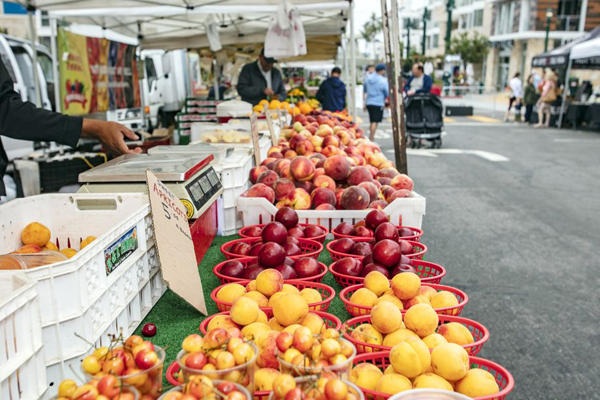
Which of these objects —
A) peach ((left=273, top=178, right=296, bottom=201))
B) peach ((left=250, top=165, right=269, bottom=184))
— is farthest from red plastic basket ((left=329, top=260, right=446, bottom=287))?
peach ((left=250, top=165, right=269, bottom=184))

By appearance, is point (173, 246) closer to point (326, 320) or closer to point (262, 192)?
point (326, 320)

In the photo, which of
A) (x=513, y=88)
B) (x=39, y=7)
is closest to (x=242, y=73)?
(x=39, y=7)

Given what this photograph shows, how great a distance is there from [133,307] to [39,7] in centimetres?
553

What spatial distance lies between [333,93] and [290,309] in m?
10.6

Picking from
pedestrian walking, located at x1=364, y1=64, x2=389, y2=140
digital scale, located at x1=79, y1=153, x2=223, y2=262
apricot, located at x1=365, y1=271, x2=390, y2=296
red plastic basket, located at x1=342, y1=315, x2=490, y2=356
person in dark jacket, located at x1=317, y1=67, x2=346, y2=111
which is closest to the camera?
red plastic basket, located at x1=342, y1=315, x2=490, y2=356

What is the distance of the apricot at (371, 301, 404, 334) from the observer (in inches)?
63.7

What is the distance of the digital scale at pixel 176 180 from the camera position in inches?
86.2

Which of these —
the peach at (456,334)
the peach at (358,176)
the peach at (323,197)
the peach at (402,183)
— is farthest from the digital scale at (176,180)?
the peach at (402,183)

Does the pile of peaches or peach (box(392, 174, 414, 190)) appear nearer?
the pile of peaches

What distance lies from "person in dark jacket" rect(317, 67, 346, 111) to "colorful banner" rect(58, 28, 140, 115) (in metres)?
4.34

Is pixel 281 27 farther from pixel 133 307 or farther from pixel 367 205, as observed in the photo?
pixel 133 307

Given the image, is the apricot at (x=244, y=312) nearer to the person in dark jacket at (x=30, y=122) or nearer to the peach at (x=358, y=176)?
the person in dark jacket at (x=30, y=122)

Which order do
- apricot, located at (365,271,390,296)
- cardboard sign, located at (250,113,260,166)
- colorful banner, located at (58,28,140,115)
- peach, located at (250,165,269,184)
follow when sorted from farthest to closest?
colorful banner, located at (58,28,140,115), cardboard sign, located at (250,113,260,166), peach, located at (250,165,269,184), apricot, located at (365,271,390,296)

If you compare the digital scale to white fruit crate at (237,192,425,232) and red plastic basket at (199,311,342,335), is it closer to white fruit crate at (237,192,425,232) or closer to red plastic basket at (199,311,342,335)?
white fruit crate at (237,192,425,232)
